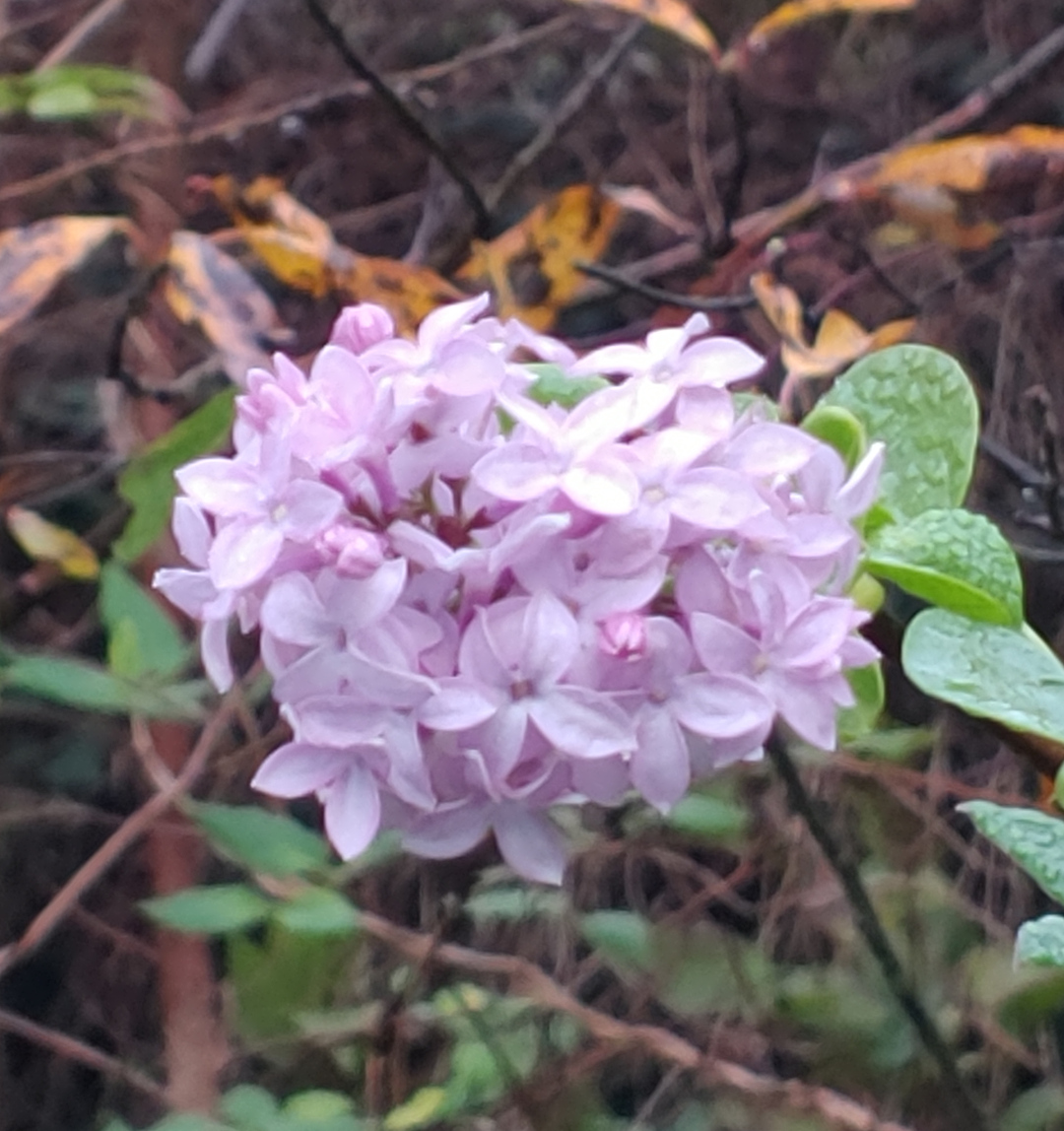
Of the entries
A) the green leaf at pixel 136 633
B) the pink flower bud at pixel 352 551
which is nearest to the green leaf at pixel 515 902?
the green leaf at pixel 136 633

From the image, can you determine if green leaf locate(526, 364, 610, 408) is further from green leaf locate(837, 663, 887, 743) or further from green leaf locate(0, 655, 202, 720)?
green leaf locate(0, 655, 202, 720)

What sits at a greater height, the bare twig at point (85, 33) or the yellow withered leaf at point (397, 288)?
the bare twig at point (85, 33)

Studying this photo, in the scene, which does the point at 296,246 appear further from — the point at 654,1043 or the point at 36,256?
the point at 654,1043

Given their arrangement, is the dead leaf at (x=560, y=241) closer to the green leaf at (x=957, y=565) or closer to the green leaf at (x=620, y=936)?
the green leaf at (x=620, y=936)

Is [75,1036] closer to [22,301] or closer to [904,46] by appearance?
[22,301]

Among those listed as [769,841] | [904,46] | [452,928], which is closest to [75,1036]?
[452,928]
